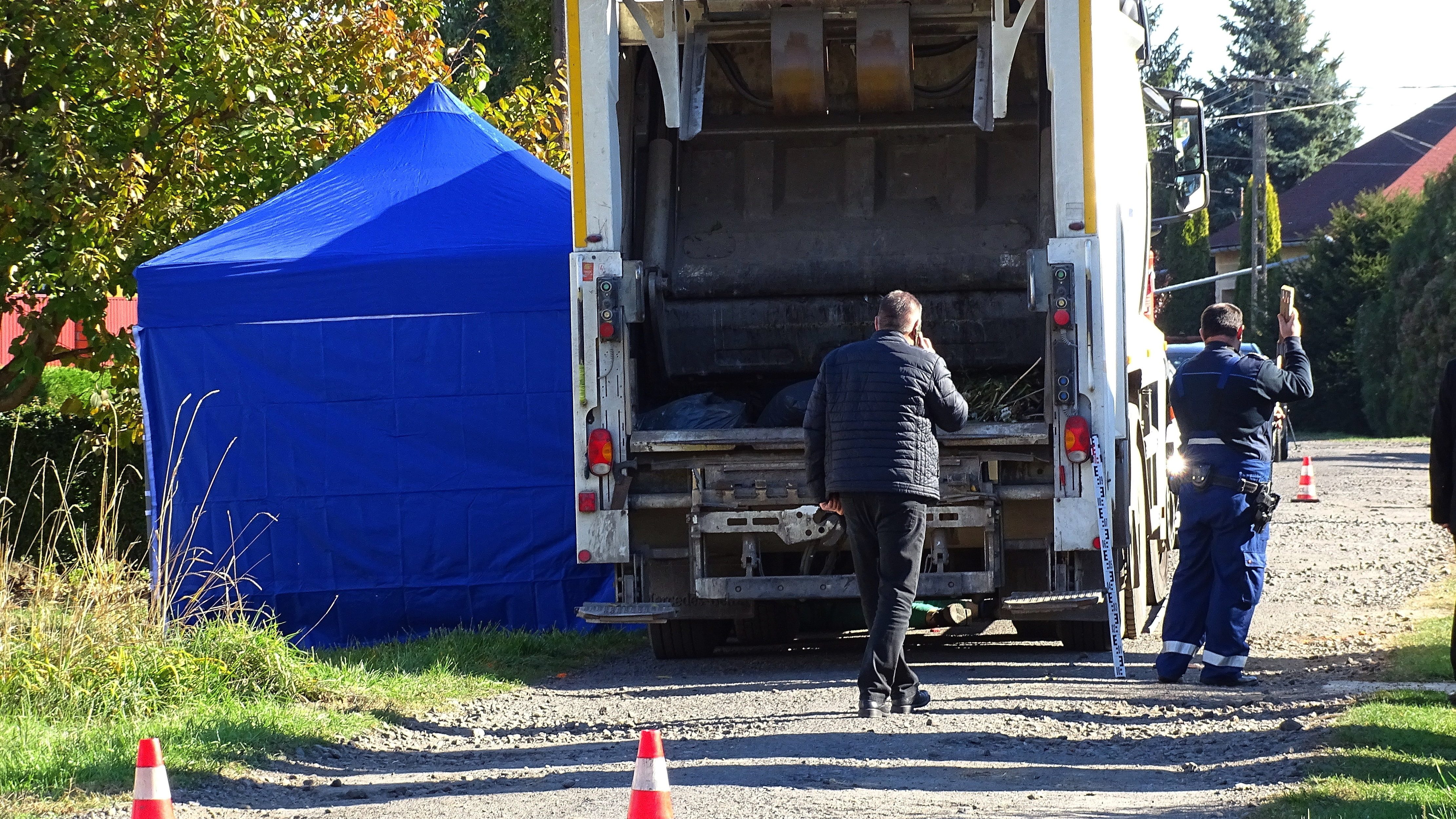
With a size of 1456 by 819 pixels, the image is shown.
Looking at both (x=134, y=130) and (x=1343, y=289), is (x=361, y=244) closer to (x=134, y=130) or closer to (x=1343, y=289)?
(x=134, y=130)

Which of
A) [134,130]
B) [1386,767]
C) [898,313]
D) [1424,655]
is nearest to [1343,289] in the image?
[134,130]

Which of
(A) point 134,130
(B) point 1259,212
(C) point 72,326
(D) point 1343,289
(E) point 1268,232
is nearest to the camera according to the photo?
(A) point 134,130

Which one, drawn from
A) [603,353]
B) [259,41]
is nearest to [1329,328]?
[259,41]

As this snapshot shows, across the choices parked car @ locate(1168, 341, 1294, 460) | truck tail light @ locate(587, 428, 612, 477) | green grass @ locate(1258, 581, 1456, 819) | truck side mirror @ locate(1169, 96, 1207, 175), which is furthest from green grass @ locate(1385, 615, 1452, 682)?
parked car @ locate(1168, 341, 1294, 460)

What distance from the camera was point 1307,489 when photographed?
1744 cm

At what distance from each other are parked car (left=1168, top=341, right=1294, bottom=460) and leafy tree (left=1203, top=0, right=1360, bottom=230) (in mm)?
30298

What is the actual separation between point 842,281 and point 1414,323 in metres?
25.6

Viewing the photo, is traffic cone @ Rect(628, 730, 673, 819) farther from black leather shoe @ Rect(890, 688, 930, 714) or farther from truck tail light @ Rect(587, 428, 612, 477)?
truck tail light @ Rect(587, 428, 612, 477)

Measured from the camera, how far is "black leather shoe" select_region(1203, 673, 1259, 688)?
7191 mm

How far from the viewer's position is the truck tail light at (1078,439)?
286 inches

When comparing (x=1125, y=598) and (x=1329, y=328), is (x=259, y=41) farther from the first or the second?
(x=1329, y=328)

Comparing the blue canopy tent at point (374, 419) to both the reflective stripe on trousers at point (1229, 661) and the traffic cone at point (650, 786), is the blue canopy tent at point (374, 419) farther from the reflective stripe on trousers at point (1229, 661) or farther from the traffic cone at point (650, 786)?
the traffic cone at point (650, 786)

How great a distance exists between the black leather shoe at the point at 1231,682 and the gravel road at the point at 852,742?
12 centimetres

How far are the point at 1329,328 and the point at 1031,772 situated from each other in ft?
107
